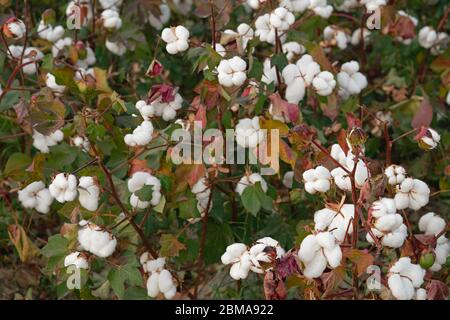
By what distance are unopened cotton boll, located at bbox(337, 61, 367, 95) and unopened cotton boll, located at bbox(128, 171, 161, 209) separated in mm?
528

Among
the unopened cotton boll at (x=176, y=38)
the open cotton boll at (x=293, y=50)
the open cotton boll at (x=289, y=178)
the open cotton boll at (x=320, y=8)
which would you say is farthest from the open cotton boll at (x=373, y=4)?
the unopened cotton boll at (x=176, y=38)

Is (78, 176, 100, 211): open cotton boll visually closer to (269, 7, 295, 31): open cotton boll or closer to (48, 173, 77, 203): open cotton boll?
(48, 173, 77, 203): open cotton boll

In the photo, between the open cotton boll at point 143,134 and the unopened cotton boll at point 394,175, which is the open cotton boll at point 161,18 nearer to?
the open cotton boll at point 143,134

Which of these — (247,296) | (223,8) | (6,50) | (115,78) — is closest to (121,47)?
(115,78)

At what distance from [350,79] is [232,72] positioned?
0.41 meters

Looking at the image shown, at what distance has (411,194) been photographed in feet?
4.95

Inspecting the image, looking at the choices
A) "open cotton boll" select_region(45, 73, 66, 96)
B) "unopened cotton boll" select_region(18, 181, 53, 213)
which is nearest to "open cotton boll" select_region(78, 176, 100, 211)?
"unopened cotton boll" select_region(18, 181, 53, 213)

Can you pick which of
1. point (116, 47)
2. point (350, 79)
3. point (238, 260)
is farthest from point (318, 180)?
point (116, 47)

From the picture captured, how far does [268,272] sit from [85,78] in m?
0.64

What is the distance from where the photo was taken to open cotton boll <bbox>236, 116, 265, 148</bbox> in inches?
66.4

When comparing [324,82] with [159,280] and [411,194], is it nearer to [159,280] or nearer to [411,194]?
[411,194]

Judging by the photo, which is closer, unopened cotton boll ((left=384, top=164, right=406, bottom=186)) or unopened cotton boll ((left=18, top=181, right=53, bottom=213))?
unopened cotton boll ((left=384, top=164, right=406, bottom=186))

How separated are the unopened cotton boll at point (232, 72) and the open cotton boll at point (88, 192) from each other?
323mm

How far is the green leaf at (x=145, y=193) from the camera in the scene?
1641 millimetres
